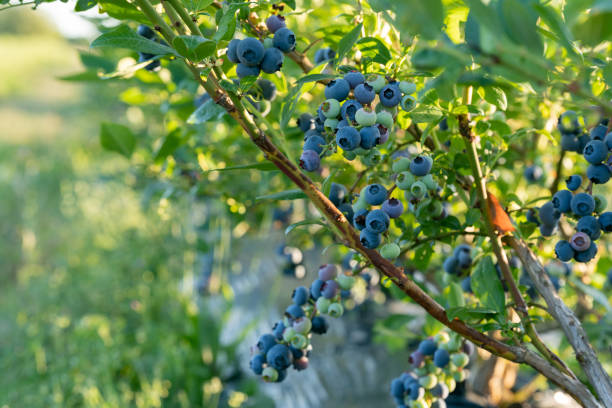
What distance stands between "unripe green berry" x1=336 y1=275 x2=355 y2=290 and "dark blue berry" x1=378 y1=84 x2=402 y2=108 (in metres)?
0.25

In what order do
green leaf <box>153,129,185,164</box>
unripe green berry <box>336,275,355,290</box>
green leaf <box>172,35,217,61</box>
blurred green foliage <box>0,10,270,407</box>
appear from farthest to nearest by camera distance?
blurred green foliage <box>0,10,270,407</box> → green leaf <box>153,129,185,164</box> → unripe green berry <box>336,275,355,290</box> → green leaf <box>172,35,217,61</box>

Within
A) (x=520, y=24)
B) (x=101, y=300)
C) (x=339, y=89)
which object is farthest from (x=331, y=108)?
(x=101, y=300)

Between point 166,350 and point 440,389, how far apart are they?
1.94 m

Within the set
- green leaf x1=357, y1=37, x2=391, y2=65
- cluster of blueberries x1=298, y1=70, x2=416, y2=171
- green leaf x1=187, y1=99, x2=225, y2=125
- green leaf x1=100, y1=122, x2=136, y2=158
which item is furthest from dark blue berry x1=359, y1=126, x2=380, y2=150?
green leaf x1=100, y1=122, x2=136, y2=158

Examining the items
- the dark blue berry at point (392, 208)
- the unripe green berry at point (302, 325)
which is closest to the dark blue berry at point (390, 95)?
the dark blue berry at point (392, 208)

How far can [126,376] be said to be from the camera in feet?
8.81

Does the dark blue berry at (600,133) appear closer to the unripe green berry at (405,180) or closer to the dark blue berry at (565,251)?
the dark blue berry at (565,251)

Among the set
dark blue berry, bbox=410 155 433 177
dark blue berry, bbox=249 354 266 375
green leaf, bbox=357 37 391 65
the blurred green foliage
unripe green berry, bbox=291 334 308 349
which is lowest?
the blurred green foliage

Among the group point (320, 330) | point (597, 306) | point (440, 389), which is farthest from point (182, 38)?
point (597, 306)

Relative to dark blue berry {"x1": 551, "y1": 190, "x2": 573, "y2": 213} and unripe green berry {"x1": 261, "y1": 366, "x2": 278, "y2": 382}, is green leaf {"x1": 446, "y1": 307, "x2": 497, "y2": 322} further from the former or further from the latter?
unripe green berry {"x1": 261, "y1": 366, "x2": 278, "y2": 382}

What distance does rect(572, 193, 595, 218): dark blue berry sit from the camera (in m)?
0.61

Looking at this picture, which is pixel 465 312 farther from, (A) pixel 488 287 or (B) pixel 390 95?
(B) pixel 390 95

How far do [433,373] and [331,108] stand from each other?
44cm

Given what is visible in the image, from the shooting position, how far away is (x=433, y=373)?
2.56 feet
